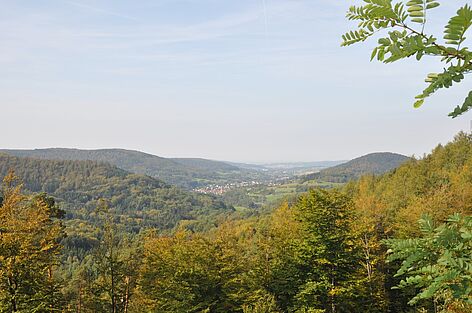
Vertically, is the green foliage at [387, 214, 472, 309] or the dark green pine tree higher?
the green foliage at [387, 214, 472, 309]

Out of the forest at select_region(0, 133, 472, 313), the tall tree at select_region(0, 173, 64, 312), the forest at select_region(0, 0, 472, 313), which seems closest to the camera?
the forest at select_region(0, 0, 472, 313)

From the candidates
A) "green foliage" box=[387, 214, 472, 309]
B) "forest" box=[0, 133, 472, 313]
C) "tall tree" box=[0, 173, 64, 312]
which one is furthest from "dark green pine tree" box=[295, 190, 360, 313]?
"green foliage" box=[387, 214, 472, 309]

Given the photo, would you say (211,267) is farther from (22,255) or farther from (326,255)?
(22,255)

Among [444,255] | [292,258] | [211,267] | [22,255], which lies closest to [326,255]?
[292,258]

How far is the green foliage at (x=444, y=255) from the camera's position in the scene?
210 cm

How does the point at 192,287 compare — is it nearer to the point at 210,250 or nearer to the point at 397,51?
the point at 210,250

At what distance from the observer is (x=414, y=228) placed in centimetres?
2381

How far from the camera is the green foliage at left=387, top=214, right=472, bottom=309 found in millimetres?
2104

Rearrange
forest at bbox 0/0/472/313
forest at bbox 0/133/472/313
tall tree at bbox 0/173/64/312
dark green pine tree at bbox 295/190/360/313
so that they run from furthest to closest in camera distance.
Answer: dark green pine tree at bbox 295/190/360/313 → forest at bbox 0/133/472/313 → tall tree at bbox 0/173/64/312 → forest at bbox 0/0/472/313

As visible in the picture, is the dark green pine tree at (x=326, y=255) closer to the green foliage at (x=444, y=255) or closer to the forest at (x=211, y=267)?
the forest at (x=211, y=267)

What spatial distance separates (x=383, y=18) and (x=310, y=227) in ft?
62.3

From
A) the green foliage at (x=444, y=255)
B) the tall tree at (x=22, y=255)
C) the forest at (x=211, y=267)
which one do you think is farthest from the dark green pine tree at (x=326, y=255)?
the green foliage at (x=444, y=255)

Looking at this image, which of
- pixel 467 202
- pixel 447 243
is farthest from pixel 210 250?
pixel 467 202

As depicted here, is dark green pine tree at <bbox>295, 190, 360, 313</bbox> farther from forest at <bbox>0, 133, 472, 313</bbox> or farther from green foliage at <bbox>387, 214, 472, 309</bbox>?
green foliage at <bbox>387, 214, 472, 309</bbox>
